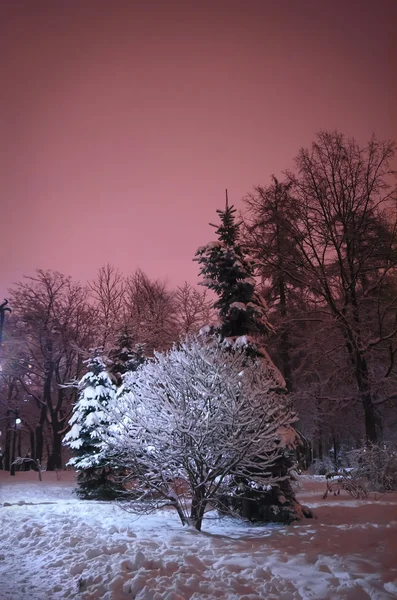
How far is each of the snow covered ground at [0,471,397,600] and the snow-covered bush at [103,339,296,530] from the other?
3.30ft

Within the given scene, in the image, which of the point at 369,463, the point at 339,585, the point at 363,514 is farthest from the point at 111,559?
the point at 369,463

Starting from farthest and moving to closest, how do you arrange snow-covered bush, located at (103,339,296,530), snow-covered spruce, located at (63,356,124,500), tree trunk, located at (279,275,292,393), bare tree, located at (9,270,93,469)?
1. bare tree, located at (9,270,93,469)
2. tree trunk, located at (279,275,292,393)
3. snow-covered spruce, located at (63,356,124,500)
4. snow-covered bush, located at (103,339,296,530)

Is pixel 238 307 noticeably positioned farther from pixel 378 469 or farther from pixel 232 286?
pixel 378 469

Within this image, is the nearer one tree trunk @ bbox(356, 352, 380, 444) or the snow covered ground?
the snow covered ground

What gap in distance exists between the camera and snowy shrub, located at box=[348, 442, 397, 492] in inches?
499

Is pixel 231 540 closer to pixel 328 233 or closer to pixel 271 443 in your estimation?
pixel 271 443

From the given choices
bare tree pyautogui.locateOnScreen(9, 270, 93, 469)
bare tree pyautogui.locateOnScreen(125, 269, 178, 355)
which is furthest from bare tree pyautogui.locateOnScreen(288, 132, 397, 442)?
bare tree pyautogui.locateOnScreen(9, 270, 93, 469)

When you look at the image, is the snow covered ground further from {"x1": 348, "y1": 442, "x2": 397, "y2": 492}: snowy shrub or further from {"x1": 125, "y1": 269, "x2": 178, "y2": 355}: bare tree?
{"x1": 125, "y1": 269, "x2": 178, "y2": 355}: bare tree

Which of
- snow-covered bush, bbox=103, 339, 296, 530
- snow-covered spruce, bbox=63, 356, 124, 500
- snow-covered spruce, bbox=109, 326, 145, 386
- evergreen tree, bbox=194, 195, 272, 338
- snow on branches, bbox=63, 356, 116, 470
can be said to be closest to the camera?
snow-covered bush, bbox=103, 339, 296, 530

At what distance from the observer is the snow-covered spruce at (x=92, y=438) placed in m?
13.8

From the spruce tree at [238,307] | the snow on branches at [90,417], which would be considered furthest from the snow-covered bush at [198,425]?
the snow on branches at [90,417]

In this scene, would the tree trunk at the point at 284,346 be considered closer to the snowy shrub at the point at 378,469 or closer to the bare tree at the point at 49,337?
the snowy shrub at the point at 378,469

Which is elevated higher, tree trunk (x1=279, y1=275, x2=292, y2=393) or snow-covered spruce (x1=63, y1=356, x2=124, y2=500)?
tree trunk (x1=279, y1=275, x2=292, y2=393)

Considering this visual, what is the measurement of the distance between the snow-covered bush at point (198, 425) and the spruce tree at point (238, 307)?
0.88m
